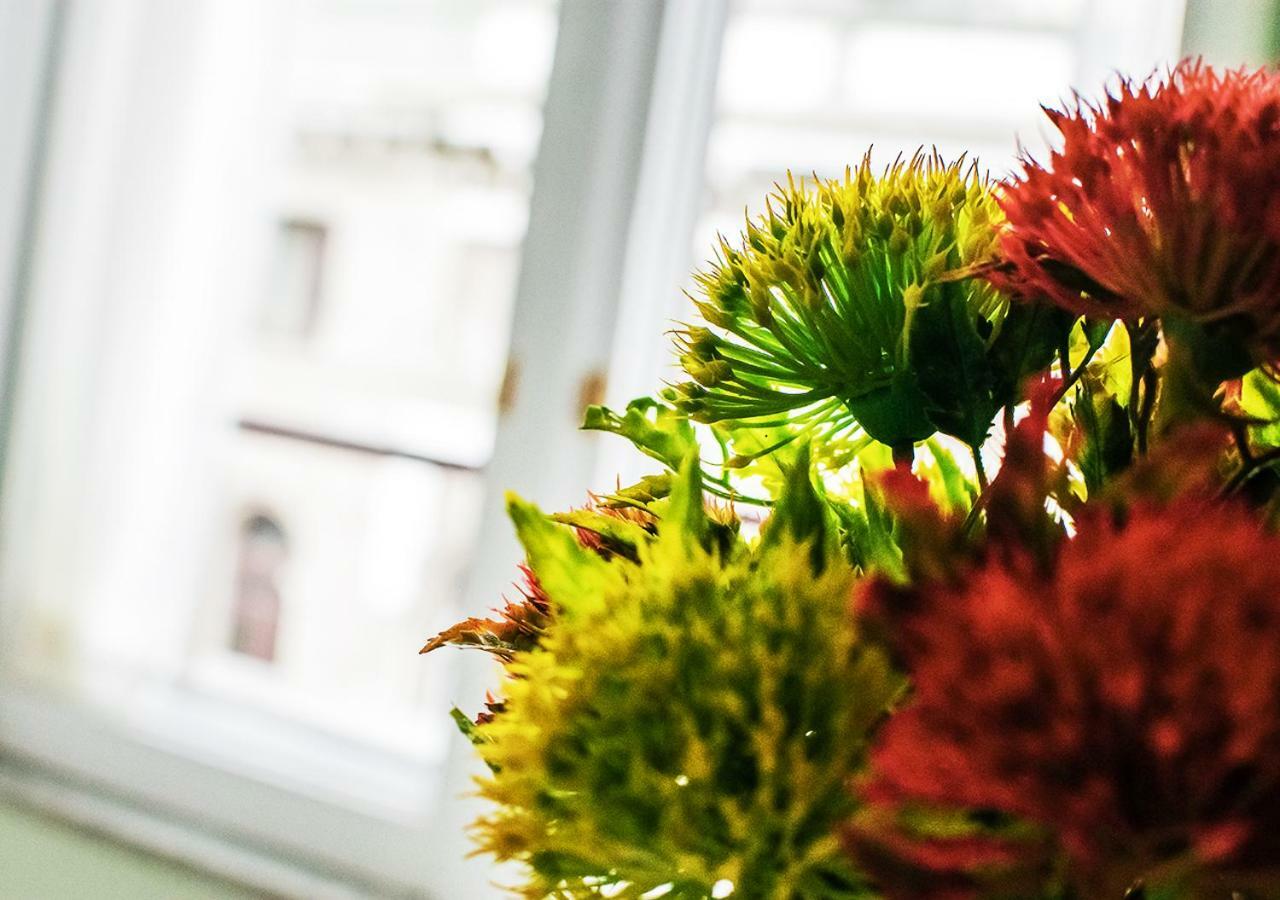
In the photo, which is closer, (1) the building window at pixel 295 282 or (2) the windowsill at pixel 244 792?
(2) the windowsill at pixel 244 792

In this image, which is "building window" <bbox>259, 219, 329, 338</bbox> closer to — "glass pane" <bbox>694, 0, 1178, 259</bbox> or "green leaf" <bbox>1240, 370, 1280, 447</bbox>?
"glass pane" <bbox>694, 0, 1178, 259</bbox>

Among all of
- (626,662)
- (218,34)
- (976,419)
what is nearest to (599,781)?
(626,662)

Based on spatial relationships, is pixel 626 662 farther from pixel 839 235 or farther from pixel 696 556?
pixel 839 235

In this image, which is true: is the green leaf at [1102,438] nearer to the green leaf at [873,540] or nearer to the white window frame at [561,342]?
the green leaf at [873,540]

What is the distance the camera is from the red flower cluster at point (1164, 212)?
23cm

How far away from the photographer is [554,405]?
1.13m

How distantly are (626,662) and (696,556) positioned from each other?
31 millimetres

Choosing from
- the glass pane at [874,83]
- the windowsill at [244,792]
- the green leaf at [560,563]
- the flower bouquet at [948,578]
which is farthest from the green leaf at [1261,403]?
the windowsill at [244,792]

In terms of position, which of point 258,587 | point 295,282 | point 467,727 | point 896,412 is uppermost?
point 295,282

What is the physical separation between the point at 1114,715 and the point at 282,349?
1371 mm

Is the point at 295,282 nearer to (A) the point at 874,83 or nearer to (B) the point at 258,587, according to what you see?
(B) the point at 258,587

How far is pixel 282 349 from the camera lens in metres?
1.41

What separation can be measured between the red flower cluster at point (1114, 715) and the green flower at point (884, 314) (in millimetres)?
124

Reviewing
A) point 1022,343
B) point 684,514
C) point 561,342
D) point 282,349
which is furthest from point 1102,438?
point 282,349
